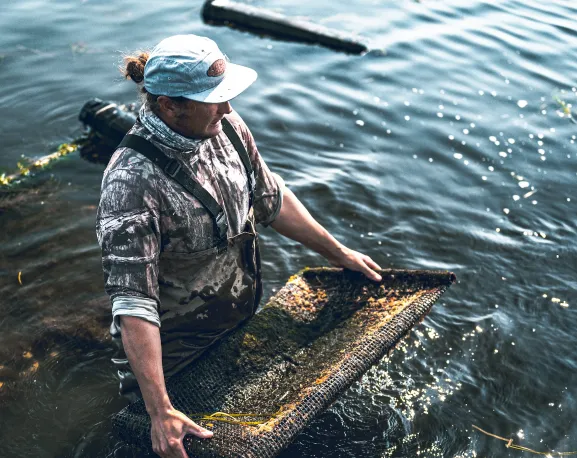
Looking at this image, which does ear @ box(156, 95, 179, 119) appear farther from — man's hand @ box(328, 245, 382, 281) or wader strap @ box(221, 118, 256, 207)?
man's hand @ box(328, 245, 382, 281)

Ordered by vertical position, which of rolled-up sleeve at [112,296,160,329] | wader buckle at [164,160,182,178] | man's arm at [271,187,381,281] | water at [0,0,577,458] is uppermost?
wader buckle at [164,160,182,178]

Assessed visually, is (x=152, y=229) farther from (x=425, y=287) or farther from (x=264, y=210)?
(x=425, y=287)

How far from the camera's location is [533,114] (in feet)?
27.5

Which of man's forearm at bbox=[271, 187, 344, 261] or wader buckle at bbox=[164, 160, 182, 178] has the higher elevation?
wader buckle at bbox=[164, 160, 182, 178]

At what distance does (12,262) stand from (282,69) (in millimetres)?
4833

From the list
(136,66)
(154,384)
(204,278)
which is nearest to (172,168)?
(136,66)

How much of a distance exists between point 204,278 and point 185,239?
325 mm

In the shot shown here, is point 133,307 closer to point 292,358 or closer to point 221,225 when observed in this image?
point 221,225

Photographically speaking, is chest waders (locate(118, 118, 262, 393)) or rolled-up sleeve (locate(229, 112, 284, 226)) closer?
chest waders (locate(118, 118, 262, 393))

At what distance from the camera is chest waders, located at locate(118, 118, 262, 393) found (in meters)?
3.35

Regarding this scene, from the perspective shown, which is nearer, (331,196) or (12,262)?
(12,262)

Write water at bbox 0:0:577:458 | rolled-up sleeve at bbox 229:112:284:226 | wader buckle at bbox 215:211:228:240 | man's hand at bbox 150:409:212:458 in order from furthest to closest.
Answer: water at bbox 0:0:577:458, rolled-up sleeve at bbox 229:112:284:226, wader buckle at bbox 215:211:228:240, man's hand at bbox 150:409:212:458

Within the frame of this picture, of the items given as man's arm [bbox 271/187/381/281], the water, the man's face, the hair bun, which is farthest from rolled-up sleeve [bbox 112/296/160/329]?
the water

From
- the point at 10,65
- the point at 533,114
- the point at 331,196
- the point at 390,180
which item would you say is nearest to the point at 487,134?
the point at 533,114
